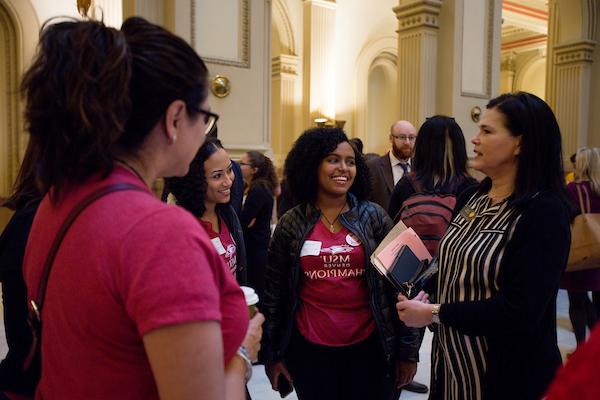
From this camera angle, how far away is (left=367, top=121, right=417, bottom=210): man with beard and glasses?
4.27 m

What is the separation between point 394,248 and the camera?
6.33 feet

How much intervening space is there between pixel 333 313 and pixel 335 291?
9 cm

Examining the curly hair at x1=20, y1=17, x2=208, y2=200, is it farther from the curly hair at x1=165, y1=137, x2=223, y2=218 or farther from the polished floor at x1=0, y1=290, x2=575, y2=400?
the polished floor at x1=0, y1=290, x2=575, y2=400

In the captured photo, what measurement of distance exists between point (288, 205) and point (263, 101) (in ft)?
5.78

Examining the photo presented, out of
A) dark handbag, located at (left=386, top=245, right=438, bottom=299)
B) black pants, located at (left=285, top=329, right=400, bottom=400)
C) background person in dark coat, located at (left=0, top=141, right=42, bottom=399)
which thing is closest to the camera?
background person in dark coat, located at (left=0, top=141, right=42, bottom=399)

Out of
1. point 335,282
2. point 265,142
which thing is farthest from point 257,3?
point 335,282

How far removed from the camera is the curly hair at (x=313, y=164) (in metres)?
2.42

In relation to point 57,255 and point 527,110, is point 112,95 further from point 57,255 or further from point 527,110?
point 527,110

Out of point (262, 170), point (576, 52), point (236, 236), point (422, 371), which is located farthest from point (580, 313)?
point (576, 52)

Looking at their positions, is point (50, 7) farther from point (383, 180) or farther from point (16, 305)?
point (16, 305)

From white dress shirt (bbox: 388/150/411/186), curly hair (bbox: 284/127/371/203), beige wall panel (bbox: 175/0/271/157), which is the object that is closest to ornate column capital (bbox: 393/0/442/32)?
beige wall panel (bbox: 175/0/271/157)

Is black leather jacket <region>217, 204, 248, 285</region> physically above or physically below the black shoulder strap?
below

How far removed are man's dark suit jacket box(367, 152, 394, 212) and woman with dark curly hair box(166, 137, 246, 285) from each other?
1.87m

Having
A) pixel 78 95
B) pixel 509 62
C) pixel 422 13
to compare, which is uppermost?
pixel 509 62
